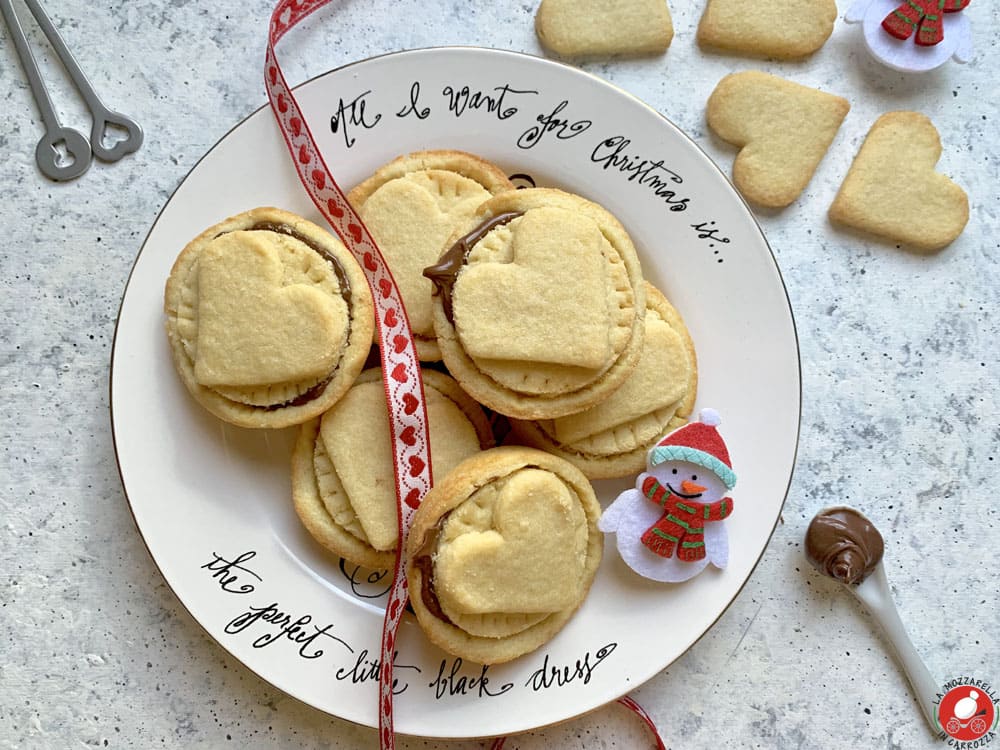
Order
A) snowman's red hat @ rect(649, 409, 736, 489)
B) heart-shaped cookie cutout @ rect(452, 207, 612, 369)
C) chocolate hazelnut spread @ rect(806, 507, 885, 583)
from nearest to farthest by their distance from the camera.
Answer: heart-shaped cookie cutout @ rect(452, 207, 612, 369), snowman's red hat @ rect(649, 409, 736, 489), chocolate hazelnut spread @ rect(806, 507, 885, 583)

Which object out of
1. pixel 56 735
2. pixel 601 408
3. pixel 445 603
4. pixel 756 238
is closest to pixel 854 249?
pixel 756 238

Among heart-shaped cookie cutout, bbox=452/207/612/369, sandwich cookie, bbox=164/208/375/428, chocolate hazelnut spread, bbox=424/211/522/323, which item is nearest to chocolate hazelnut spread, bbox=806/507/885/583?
heart-shaped cookie cutout, bbox=452/207/612/369

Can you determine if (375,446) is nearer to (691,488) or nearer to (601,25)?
(691,488)

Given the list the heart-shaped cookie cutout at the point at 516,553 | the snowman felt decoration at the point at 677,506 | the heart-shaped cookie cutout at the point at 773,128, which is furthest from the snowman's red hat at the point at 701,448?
the heart-shaped cookie cutout at the point at 773,128

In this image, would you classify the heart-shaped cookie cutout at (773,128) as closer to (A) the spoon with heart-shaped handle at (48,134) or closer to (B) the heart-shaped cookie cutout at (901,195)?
(B) the heart-shaped cookie cutout at (901,195)

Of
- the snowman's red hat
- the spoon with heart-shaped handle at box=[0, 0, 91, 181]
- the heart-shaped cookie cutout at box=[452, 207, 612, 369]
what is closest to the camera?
the heart-shaped cookie cutout at box=[452, 207, 612, 369]

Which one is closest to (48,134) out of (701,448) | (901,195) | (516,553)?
(516,553)

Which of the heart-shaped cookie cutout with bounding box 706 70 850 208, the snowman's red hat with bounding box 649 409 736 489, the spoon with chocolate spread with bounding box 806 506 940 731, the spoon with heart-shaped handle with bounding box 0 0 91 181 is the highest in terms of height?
the spoon with heart-shaped handle with bounding box 0 0 91 181

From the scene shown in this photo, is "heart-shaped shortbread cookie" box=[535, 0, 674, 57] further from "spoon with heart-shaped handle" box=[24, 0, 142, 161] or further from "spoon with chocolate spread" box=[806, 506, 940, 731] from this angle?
"spoon with chocolate spread" box=[806, 506, 940, 731]
